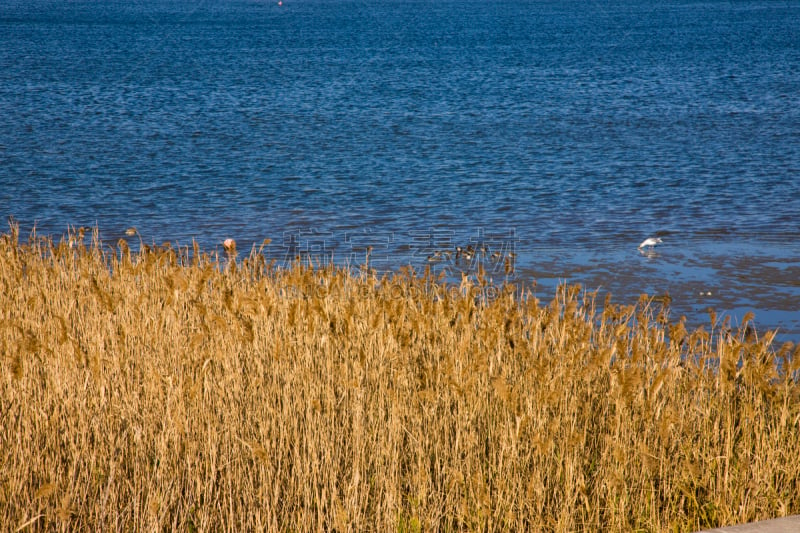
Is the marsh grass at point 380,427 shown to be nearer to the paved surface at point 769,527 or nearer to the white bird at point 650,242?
the paved surface at point 769,527

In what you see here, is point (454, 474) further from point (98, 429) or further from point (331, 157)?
point (331, 157)

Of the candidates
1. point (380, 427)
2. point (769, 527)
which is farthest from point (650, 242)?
point (769, 527)

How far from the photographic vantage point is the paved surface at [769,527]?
135 inches

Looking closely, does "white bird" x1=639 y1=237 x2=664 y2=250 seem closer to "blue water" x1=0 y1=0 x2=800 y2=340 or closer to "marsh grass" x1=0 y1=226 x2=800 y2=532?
"blue water" x1=0 y1=0 x2=800 y2=340

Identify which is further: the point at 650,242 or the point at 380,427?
the point at 650,242

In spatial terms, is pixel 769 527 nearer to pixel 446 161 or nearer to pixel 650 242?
pixel 650 242

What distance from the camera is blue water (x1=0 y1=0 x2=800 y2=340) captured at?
9688mm

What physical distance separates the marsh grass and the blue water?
2.84 metres

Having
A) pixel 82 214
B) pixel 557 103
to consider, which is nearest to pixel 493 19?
pixel 557 103

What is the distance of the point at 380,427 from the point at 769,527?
64.4 inches

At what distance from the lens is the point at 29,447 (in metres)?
4.00

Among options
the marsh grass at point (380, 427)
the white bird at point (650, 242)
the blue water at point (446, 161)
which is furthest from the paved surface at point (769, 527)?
the white bird at point (650, 242)

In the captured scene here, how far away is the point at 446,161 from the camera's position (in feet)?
51.1

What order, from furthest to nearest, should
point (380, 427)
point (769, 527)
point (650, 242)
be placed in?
1. point (650, 242)
2. point (380, 427)
3. point (769, 527)
